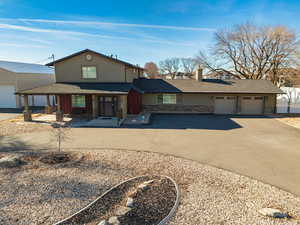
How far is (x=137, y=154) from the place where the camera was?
8570mm

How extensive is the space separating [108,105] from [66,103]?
158 inches

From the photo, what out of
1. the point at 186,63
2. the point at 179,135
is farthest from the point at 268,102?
the point at 186,63

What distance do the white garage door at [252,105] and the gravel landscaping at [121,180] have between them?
1405cm

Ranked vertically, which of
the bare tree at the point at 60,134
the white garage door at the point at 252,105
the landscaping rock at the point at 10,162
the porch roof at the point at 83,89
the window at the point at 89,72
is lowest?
the landscaping rock at the point at 10,162

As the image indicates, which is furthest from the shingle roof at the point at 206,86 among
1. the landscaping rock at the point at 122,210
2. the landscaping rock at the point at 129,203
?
the landscaping rock at the point at 122,210

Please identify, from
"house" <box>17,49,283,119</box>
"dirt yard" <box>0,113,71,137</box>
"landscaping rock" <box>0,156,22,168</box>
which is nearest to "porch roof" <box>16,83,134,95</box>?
"house" <box>17,49,283,119</box>

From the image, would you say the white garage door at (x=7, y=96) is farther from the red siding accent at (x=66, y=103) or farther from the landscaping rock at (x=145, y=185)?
the landscaping rock at (x=145, y=185)

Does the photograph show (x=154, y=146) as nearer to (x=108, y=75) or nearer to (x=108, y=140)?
(x=108, y=140)

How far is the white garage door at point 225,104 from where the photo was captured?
757 inches

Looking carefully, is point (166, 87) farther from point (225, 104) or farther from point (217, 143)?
point (217, 143)

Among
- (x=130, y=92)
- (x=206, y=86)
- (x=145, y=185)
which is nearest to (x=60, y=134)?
(x=145, y=185)

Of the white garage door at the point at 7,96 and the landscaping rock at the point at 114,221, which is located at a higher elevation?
the white garage door at the point at 7,96

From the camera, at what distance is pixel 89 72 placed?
17281mm

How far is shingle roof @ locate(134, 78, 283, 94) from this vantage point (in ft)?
61.4
